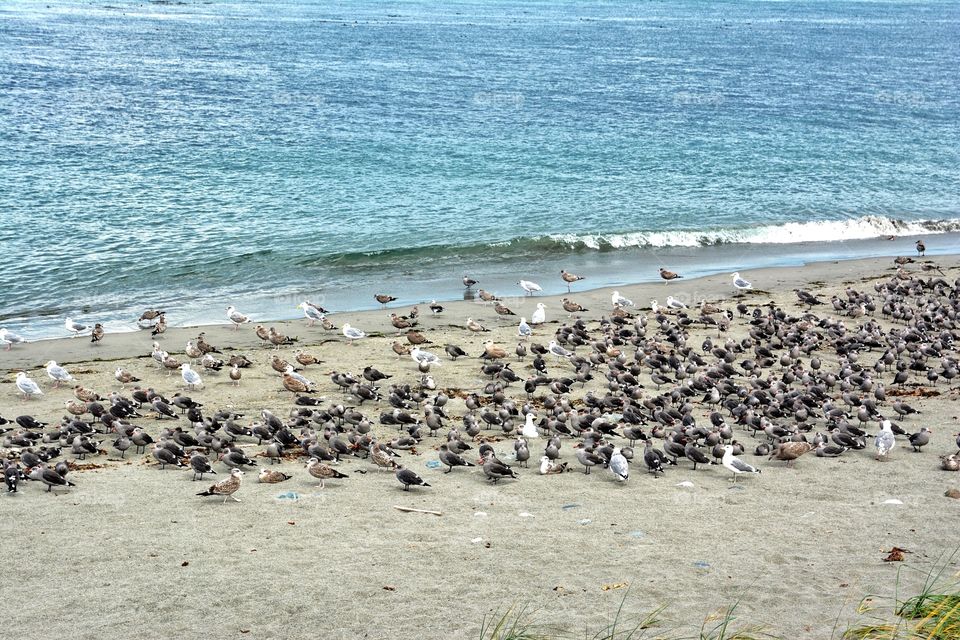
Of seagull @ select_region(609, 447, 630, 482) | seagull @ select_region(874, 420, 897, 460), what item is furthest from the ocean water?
seagull @ select_region(874, 420, 897, 460)

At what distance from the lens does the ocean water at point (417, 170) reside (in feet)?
107

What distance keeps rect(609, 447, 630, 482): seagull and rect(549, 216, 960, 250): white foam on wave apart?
72.9 feet

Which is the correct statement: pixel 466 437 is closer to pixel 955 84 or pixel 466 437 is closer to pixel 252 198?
pixel 252 198

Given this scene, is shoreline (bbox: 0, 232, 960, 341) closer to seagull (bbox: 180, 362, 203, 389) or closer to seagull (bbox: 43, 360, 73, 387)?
seagull (bbox: 43, 360, 73, 387)

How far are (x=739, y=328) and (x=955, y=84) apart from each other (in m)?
73.2

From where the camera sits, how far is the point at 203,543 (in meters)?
12.3

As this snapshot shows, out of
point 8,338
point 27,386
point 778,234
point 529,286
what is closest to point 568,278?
point 529,286

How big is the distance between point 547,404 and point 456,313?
29.5ft

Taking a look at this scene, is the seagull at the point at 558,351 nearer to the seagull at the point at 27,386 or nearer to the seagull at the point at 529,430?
the seagull at the point at 529,430

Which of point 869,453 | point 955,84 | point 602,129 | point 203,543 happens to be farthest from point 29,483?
point 955,84

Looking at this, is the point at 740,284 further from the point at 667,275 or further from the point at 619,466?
the point at 619,466

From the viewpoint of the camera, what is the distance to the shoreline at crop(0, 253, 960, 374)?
76.7 ft

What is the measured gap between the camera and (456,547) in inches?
481

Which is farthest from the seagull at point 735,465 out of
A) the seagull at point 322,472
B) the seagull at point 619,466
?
the seagull at point 322,472
